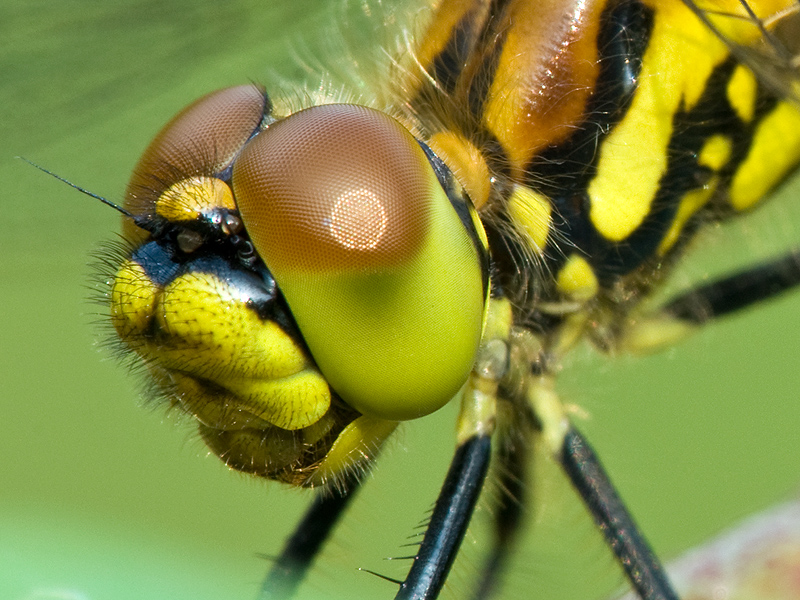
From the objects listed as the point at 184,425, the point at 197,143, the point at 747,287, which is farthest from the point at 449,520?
the point at 747,287

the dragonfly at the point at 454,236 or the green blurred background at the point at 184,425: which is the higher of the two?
the dragonfly at the point at 454,236

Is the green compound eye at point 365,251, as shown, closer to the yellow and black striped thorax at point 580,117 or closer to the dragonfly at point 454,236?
the dragonfly at point 454,236

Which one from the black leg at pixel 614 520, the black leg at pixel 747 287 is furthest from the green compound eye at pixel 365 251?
the black leg at pixel 747 287

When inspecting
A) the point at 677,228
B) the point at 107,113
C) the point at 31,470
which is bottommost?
the point at 31,470

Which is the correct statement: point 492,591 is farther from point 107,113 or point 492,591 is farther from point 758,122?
point 107,113

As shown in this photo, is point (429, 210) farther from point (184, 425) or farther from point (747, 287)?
point (747, 287)

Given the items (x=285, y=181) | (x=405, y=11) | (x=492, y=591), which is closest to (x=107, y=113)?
(x=405, y=11)

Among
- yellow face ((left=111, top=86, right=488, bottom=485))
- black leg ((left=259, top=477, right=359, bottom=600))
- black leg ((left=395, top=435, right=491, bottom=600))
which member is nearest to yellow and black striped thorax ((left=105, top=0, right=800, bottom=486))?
yellow face ((left=111, top=86, right=488, bottom=485))
